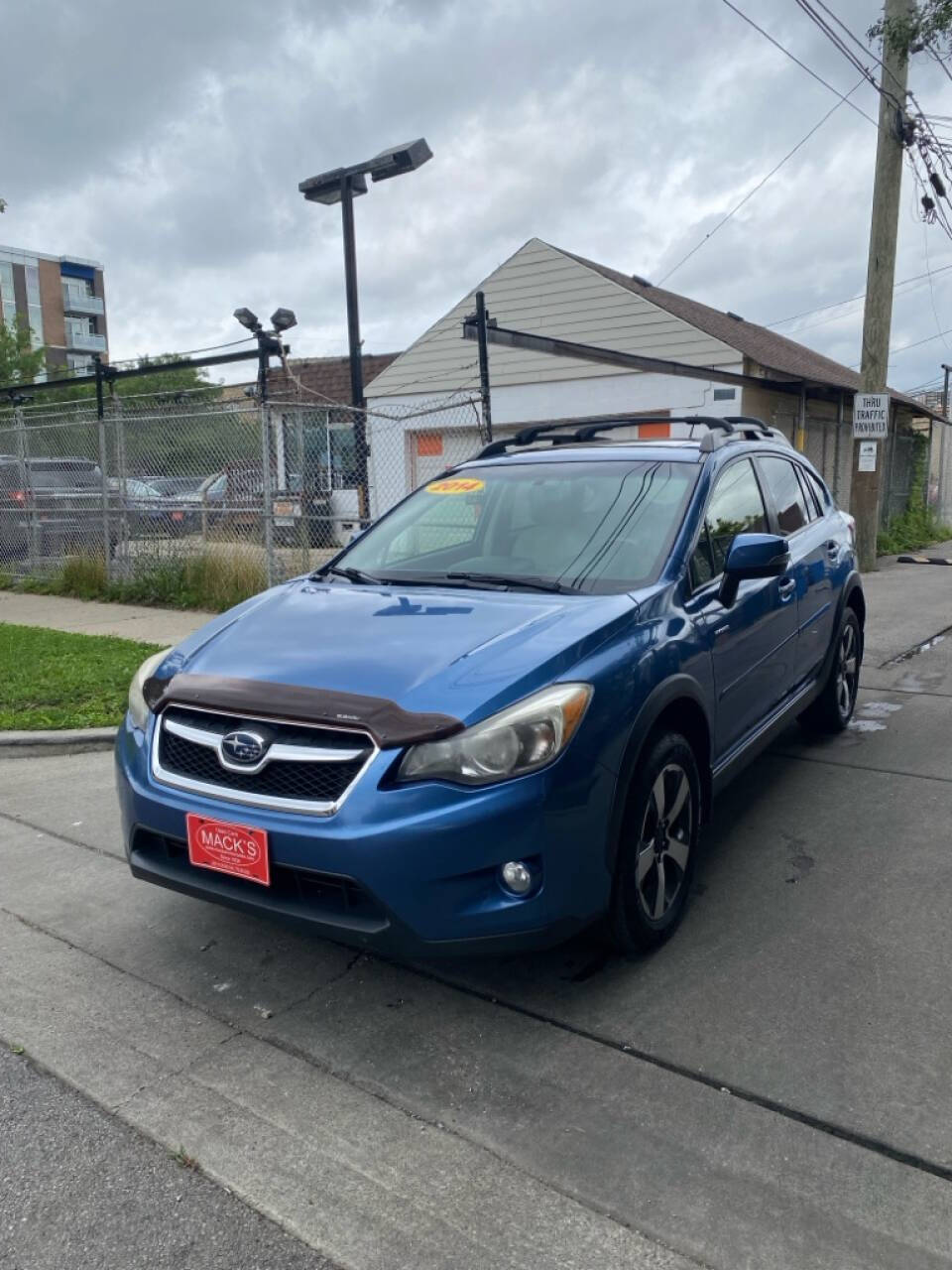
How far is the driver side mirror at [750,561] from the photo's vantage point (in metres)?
3.72

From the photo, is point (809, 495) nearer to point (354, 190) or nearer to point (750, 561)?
point (750, 561)

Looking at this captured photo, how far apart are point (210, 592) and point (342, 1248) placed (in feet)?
30.2

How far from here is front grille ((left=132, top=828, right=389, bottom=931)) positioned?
9.05 ft

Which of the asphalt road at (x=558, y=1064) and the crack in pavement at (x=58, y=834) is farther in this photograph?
the crack in pavement at (x=58, y=834)

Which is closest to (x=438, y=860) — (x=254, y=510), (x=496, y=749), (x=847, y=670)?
(x=496, y=749)

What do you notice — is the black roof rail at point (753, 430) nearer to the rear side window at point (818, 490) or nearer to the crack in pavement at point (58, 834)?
the rear side window at point (818, 490)

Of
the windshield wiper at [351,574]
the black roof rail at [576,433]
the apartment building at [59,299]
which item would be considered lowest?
the windshield wiper at [351,574]

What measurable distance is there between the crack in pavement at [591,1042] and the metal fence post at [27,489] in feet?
35.6

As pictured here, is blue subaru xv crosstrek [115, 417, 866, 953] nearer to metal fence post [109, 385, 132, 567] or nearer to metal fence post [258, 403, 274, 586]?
metal fence post [258, 403, 274, 586]

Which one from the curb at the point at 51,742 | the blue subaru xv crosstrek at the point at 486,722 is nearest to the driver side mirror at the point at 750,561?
the blue subaru xv crosstrek at the point at 486,722

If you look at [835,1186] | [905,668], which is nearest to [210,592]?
[905,668]

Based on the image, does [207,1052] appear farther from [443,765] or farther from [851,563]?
[851,563]

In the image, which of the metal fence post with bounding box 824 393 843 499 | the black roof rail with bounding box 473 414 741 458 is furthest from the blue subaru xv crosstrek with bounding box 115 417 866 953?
the metal fence post with bounding box 824 393 843 499

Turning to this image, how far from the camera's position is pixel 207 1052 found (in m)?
2.91
